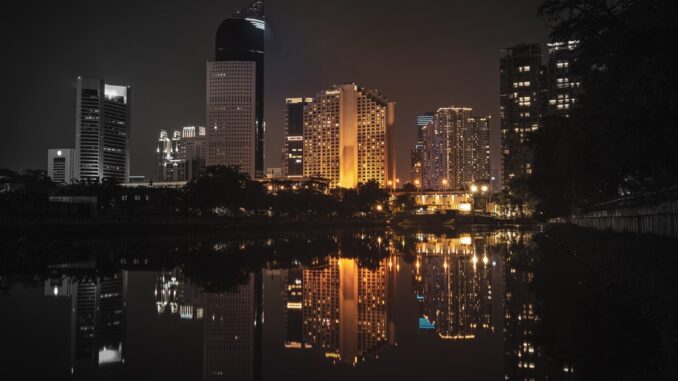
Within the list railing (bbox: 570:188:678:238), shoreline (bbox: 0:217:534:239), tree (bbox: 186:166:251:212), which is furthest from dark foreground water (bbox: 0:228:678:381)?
tree (bbox: 186:166:251:212)

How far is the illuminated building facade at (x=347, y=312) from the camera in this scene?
11.5m

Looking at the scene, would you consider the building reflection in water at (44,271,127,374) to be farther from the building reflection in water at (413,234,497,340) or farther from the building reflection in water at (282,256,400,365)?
the building reflection in water at (413,234,497,340)

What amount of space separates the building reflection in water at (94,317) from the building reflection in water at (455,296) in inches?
258

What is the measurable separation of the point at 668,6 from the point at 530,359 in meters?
7.97

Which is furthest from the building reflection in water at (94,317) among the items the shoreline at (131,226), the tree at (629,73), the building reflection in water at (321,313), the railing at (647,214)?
the shoreline at (131,226)

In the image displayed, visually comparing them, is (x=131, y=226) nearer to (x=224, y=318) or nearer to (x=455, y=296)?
(x=455, y=296)

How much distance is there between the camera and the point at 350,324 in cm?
1361

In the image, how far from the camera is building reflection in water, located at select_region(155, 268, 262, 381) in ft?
32.1

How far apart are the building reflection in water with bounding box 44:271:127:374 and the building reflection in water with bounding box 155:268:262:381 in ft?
4.19

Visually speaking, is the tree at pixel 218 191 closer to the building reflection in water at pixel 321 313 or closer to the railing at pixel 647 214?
the railing at pixel 647 214

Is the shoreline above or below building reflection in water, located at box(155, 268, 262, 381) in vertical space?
above

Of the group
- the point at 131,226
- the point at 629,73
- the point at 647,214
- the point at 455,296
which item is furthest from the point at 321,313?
the point at 131,226

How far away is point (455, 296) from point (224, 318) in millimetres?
7513

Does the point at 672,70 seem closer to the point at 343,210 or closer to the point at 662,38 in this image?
the point at 662,38
